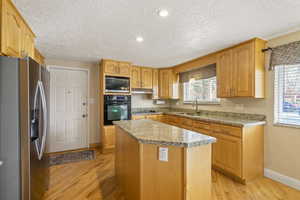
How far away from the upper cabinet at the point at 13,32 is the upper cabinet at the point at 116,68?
1707mm

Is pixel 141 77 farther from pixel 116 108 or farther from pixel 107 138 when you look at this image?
pixel 107 138

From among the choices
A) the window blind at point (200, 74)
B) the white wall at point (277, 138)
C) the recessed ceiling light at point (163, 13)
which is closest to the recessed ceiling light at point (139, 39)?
the recessed ceiling light at point (163, 13)

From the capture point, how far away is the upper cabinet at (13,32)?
4.74 feet

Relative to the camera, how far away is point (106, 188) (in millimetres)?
2184

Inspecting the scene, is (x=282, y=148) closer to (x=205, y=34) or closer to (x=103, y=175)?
(x=205, y=34)

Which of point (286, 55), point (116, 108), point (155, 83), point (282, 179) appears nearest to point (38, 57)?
point (116, 108)

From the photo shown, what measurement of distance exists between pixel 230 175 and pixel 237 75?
1.75 meters

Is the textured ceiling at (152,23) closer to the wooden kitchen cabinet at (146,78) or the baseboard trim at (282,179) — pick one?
the wooden kitchen cabinet at (146,78)

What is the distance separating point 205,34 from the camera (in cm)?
225

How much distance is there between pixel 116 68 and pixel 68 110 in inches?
66.0

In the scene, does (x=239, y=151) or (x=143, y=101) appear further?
(x=143, y=101)

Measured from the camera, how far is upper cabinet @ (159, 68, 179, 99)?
461cm

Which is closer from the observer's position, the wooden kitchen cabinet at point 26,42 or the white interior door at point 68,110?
the wooden kitchen cabinet at point 26,42

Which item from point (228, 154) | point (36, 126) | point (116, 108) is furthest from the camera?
point (116, 108)
